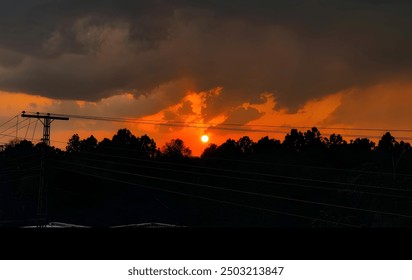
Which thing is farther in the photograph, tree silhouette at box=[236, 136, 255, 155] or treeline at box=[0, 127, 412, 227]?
tree silhouette at box=[236, 136, 255, 155]

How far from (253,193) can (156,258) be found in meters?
93.5

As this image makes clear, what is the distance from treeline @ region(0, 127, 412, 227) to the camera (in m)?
85.2

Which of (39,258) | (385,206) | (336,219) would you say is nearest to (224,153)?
(336,219)

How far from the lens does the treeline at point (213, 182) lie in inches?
3354

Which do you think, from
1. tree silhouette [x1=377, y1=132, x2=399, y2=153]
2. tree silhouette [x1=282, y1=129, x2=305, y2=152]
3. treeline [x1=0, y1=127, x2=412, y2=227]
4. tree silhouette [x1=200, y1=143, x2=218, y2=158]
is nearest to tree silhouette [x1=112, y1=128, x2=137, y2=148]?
treeline [x1=0, y1=127, x2=412, y2=227]

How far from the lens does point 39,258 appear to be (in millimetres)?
2537

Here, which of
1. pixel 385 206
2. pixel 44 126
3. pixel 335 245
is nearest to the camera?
pixel 335 245

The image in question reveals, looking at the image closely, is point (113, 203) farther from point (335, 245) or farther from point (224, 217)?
point (335, 245)

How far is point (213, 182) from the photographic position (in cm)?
9862

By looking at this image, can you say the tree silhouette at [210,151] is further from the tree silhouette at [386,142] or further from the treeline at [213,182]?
the tree silhouette at [386,142]

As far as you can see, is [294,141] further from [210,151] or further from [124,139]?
[124,139]

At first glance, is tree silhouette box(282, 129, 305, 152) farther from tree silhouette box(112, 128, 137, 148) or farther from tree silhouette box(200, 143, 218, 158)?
tree silhouette box(112, 128, 137, 148)

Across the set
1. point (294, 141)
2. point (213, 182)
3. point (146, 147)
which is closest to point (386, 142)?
point (294, 141)

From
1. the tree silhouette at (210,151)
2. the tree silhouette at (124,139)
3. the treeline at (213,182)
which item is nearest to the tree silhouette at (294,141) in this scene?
the treeline at (213,182)
